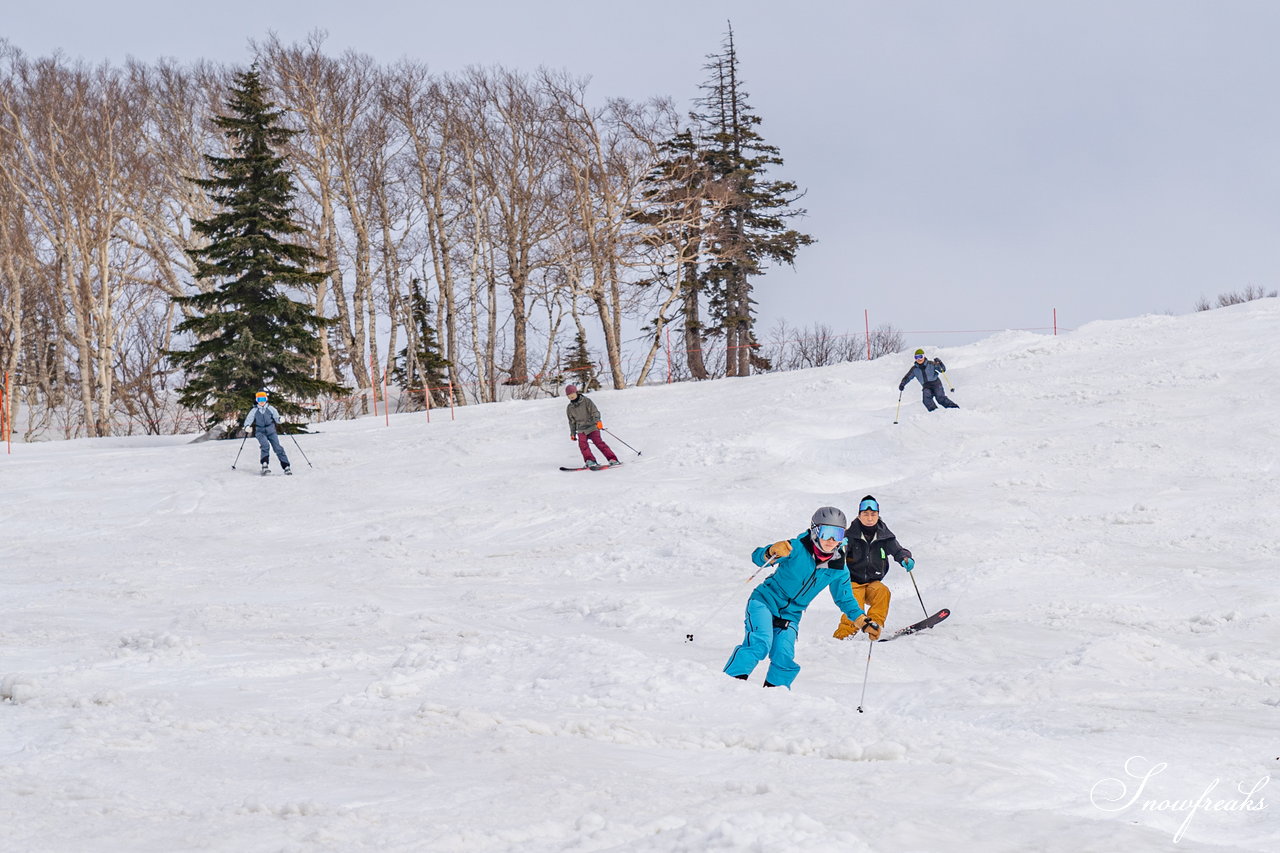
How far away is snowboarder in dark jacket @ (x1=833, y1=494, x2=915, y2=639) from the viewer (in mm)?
8883

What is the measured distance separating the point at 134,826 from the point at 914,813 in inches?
115

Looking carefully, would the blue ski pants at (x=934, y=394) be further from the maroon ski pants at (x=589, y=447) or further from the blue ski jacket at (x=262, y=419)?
the blue ski jacket at (x=262, y=419)

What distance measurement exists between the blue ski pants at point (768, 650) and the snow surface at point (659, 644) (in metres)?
0.19

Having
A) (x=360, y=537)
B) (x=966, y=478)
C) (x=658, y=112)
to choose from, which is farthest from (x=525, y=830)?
(x=658, y=112)

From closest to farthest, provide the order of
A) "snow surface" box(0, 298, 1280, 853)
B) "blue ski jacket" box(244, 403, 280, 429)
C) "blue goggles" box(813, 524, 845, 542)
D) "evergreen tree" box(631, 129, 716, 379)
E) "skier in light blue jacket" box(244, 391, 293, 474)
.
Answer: "snow surface" box(0, 298, 1280, 853), "blue goggles" box(813, 524, 845, 542), "skier in light blue jacket" box(244, 391, 293, 474), "blue ski jacket" box(244, 403, 280, 429), "evergreen tree" box(631, 129, 716, 379)

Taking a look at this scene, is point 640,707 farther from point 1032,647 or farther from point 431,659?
point 1032,647

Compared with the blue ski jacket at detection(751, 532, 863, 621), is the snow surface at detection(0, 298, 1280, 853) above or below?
below

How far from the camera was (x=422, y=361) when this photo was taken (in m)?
38.2

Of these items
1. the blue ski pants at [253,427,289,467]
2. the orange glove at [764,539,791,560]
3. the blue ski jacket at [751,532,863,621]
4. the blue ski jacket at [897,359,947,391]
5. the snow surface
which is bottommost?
the snow surface

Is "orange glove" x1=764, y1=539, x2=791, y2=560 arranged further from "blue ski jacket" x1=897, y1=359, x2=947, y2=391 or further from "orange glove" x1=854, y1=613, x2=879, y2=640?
"blue ski jacket" x1=897, y1=359, x2=947, y2=391

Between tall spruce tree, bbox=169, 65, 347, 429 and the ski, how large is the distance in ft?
58.3

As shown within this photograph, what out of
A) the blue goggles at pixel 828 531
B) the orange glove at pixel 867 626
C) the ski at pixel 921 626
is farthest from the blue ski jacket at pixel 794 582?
the ski at pixel 921 626

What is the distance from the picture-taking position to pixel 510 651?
23.8 ft

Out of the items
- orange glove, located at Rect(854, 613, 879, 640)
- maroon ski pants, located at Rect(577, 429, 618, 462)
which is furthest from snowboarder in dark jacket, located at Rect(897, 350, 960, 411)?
orange glove, located at Rect(854, 613, 879, 640)
